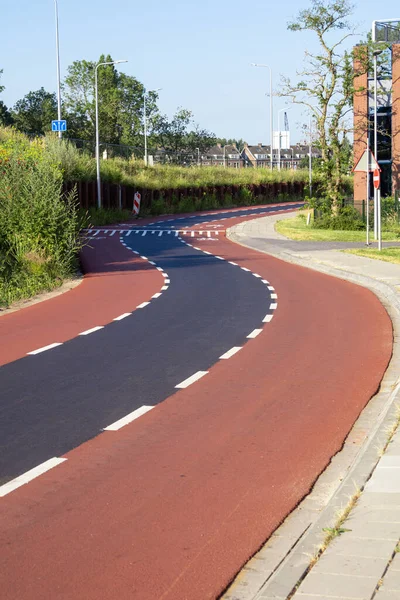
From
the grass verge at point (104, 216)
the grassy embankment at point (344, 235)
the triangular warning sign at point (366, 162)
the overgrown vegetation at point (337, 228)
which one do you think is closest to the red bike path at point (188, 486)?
the triangular warning sign at point (366, 162)

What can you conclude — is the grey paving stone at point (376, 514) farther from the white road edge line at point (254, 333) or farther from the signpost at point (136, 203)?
the signpost at point (136, 203)

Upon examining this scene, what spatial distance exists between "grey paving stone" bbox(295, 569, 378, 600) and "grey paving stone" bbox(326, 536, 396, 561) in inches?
12.0

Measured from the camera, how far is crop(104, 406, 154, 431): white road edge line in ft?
25.1

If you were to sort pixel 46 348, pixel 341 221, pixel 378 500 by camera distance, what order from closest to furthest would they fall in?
1. pixel 378 500
2. pixel 46 348
3. pixel 341 221

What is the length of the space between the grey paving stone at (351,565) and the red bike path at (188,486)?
49 cm

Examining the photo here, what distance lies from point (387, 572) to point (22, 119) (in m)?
95.0

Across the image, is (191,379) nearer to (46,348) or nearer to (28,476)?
(46,348)

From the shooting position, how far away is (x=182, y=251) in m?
31.0

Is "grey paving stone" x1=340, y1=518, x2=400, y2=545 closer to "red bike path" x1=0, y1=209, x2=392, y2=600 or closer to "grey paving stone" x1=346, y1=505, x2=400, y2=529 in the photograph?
"grey paving stone" x1=346, y1=505, x2=400, y2=529

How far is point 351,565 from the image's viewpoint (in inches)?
170

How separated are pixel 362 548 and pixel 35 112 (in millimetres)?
101610

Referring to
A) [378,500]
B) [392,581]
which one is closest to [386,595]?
[392,581]

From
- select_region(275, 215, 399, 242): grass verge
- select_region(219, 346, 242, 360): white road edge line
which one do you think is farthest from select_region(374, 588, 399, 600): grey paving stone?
select_region(275, 215, 399, 242): grass verge

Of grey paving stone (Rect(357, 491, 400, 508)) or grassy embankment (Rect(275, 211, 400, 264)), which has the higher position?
grassy embankment (Rect(275, 211, 400, 264))
